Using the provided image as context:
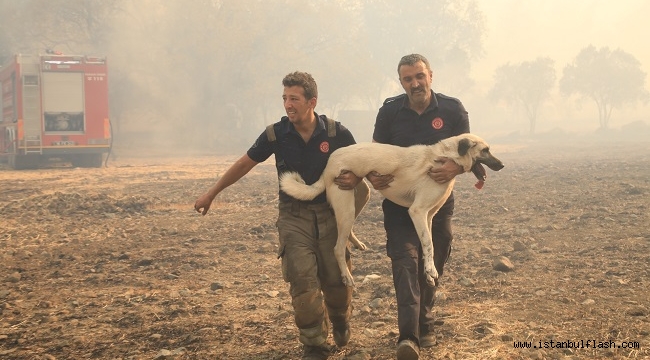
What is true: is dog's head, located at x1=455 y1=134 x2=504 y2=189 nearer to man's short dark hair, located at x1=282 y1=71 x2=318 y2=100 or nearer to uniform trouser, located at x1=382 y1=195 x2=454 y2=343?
uniform trouser, located at x1=382 y1=195 x2=454 y2=343

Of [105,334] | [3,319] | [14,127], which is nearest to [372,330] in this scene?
[105,334]

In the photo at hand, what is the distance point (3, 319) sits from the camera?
520cm

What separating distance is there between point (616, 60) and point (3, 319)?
5903 centimetres

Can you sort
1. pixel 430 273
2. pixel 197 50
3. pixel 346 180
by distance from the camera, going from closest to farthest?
pixel 430 273 < pixel 346 180 < pixel 197 50

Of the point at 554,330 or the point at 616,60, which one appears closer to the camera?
the point at 554,330

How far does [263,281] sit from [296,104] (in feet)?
9.14

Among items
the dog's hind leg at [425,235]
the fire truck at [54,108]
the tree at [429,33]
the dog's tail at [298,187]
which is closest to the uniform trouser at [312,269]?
the dog's tail at [298,187]

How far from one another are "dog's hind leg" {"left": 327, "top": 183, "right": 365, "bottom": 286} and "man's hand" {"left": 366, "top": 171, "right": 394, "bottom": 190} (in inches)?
6.6

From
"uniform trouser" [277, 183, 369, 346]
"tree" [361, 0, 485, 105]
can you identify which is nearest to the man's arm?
"uniform trouser" [277, 183, 369, 346]

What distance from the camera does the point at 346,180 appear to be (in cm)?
416

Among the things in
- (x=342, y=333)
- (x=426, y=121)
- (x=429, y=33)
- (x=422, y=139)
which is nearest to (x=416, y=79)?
(x=426, y=121)

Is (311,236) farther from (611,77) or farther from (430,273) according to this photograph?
(611,77)

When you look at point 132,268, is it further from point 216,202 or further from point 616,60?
point 616,60

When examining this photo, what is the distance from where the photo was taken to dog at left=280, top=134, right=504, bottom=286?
416 centimetres
